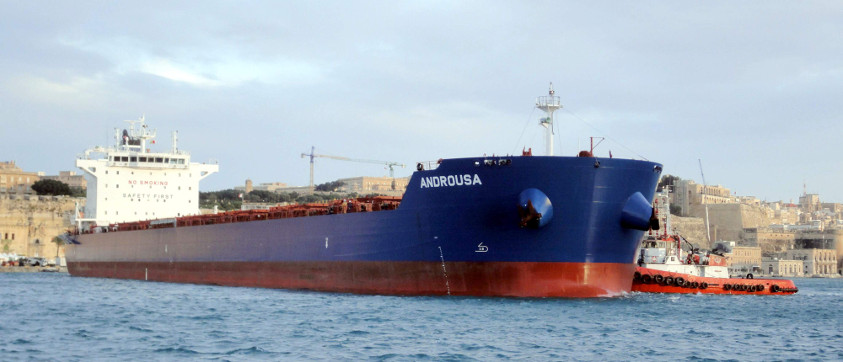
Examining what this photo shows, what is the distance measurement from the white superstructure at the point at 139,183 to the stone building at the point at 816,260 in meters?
76.1

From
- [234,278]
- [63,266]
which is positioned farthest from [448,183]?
[63,266]

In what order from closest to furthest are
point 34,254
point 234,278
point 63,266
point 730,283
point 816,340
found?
point 816,340 < point 234,278 < point 730,283 < point 63,266 < point 34,254

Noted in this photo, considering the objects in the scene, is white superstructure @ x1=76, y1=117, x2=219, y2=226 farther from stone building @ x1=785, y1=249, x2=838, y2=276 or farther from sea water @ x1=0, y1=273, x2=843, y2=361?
stone building @ x1=785, y1=249, x2=838, y2=276

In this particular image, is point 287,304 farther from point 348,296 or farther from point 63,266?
point 63,266

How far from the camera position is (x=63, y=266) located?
2373 inches

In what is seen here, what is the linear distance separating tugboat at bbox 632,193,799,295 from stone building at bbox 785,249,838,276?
69.4 metres

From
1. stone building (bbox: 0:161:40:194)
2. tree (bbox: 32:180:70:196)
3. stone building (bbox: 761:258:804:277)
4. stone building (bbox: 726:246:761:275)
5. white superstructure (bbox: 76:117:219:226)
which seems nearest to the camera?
white superstructure (bbox: 76:117:219:226)

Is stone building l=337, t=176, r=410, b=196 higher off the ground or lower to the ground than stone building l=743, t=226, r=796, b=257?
higher

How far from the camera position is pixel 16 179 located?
358 feet

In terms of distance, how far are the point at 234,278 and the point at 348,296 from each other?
8228 millimetres

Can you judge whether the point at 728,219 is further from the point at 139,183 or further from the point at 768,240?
the point at 139,183

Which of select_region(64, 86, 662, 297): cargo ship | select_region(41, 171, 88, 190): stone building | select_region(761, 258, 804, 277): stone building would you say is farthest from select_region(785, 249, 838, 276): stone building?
select_region(41, 171, 88, 190): stone building

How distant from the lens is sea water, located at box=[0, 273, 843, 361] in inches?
600

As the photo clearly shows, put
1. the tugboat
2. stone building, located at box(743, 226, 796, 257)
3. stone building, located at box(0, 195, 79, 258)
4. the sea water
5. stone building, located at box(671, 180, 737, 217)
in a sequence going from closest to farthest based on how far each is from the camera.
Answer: the sea water → the tugboat → stone building, located at box(0, 195, 79, 258) → stone building, located at box(743, 226, 796, 257) → stone building, located at box(671, 180, 737, 217)
